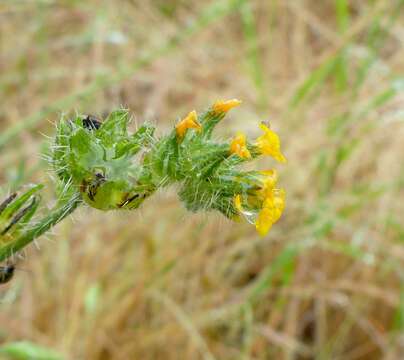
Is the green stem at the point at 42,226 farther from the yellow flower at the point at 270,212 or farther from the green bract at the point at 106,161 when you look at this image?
the yellow flower at the point at 270,212

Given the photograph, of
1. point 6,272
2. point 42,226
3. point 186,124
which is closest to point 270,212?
point 186,124

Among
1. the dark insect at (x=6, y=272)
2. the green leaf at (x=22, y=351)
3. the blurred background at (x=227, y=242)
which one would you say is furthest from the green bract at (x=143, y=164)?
the blurred background at (x=227, y=242)

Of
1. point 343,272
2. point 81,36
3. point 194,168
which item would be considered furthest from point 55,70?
point 194,168

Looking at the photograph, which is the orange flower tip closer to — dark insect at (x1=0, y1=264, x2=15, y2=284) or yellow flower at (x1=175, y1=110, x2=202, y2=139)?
yellow flower at (x1=175, y1=110, x2=202, y2=139)

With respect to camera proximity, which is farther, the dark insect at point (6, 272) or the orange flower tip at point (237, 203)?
the dark insect at point (6, 272)

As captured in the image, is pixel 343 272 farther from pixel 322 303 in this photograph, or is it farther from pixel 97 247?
pixel 97 247
